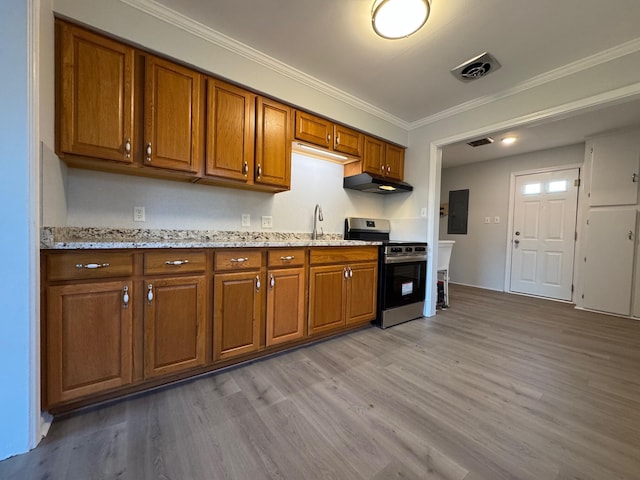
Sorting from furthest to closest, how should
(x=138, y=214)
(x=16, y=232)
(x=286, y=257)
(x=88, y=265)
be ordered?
(x=286, y=257) < (x=138, y=214) < (x=88, y=265) < (x=16, y=232)

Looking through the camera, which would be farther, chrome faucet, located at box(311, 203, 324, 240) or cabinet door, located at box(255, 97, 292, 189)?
chrome faucet, located at box(311, 203, 324, 240)

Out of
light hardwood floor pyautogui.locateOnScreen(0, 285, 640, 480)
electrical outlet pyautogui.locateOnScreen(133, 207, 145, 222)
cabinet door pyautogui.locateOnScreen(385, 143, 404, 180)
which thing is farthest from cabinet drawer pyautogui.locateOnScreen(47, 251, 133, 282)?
cabinet door pyautogui.locateOnScreen(385, 143, 404, 180)

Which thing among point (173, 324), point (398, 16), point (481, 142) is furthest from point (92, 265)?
point (481, 142)

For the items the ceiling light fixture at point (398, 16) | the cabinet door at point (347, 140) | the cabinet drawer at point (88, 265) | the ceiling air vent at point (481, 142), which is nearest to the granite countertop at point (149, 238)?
the cabinet drawer at point (88, 265)

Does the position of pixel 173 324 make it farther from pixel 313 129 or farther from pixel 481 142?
pixel 481 142

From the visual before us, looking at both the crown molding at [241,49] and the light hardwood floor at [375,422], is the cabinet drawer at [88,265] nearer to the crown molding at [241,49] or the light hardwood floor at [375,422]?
the light hardwood floor at [375,422]

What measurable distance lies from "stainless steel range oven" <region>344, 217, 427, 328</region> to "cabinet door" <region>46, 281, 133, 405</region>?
7.19 ft

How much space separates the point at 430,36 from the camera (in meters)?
1.89

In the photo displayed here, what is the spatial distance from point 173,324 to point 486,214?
5.38 metres

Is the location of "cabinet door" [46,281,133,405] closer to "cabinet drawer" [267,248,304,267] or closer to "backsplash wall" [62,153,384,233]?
"backsplash wall" [62,153,384,233]

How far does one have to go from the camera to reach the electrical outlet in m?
1.94

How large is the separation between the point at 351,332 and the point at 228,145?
6.76 ft

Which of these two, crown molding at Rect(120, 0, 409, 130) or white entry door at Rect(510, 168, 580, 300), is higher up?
crown molding at Rect(120, 0, 409, 130)

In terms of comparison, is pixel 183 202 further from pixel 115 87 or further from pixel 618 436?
pixel 618 436
